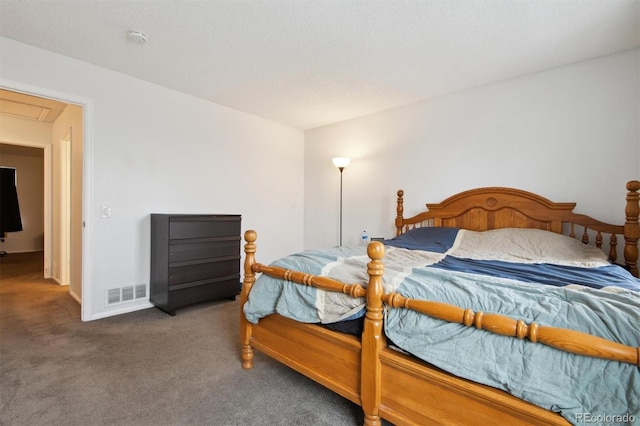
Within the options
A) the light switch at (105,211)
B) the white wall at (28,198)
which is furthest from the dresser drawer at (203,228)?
the white wall at (28,198)

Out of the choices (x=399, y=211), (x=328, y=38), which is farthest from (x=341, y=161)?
(x=328, y=38)

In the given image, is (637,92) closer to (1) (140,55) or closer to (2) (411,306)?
(2) (411,306)

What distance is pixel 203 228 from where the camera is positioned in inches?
120

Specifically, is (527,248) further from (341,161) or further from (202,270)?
(202,270)

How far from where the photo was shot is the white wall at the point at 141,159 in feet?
8.77

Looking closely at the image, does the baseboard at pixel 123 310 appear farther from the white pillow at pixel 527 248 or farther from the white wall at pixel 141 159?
the white pillow at pixel 527 248

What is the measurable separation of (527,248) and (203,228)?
9.30ft

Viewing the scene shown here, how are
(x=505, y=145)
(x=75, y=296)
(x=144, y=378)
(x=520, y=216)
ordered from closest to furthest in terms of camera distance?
(x=144, y=378) < (x=520, y=216) < (x=505, y=145) < (x=75, y=296)

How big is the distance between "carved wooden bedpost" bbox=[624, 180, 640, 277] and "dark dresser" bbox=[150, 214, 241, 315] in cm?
332

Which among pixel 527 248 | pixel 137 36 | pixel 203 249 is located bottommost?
pixel 203 249

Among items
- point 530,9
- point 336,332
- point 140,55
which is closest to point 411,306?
point 336,332

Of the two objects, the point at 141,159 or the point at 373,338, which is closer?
the point at 373,338

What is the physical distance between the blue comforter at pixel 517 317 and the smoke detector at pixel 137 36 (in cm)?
196

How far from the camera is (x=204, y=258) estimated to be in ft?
10.0
